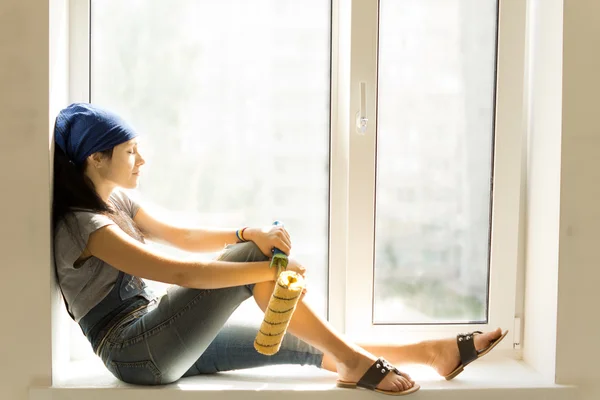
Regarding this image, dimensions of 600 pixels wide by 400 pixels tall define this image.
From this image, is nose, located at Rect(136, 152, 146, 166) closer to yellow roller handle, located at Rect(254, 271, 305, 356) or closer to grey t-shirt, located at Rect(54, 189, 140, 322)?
grey t-shirt, located at Rect(54, 189, 140, 322)

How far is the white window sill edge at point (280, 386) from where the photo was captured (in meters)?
1.78

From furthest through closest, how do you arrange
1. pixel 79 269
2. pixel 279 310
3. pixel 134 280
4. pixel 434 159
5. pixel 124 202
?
pixel 434 159 → pixel 124 202 → pixel 134 280 → pixel 79 269 → pixel 279 310

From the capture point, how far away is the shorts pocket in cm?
177

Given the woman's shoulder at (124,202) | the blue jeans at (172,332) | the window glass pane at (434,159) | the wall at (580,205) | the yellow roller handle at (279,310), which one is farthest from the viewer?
the window glass pane at (434,159)

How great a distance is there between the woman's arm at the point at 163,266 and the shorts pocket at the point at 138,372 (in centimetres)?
23

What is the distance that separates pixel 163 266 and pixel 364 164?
Result: 666 mm

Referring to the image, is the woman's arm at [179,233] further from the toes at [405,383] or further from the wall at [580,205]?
the wall at [580,205]

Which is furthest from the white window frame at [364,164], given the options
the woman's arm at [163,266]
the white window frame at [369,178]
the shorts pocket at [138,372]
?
the shorts pocket at [138,372]

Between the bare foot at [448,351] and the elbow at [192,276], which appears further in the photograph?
the bare foot at [448,351]

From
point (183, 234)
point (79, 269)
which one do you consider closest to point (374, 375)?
point (183, 234)

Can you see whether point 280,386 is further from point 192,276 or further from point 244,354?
point 192,276

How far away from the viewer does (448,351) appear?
1935mm

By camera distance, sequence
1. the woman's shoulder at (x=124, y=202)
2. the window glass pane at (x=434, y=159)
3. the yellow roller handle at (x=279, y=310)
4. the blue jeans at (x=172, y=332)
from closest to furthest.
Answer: the yellow roller handle at (x=279, y=310) < the blue jeans at (x=172, y=332) < the woman's shoulder at (x=124, y=202) < the window glass pane at (x=434, y=159)

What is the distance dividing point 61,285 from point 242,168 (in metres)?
0.60
